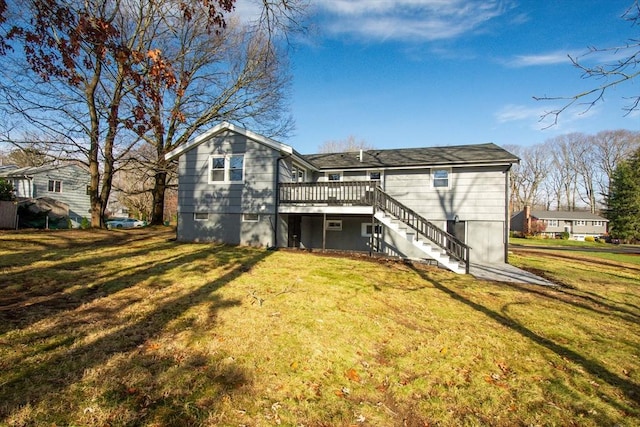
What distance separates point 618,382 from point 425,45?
1425cm

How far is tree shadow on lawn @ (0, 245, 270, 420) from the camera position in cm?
300

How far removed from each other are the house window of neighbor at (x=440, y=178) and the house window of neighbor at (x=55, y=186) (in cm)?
3169

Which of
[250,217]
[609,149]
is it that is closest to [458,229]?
[250,217]

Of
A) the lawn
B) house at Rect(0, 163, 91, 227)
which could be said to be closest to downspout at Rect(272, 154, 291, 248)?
the lawn

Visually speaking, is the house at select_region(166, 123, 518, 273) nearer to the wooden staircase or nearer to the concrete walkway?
the wooden staircase

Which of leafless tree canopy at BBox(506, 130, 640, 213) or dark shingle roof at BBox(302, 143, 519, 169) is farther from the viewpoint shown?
leafless tree canopy at BBox(506, 130, 640, 213)

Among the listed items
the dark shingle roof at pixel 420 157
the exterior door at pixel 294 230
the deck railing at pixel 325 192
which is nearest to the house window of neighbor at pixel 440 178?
the dark shingle roof at pixel 420 157

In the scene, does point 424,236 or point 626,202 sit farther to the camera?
point 626,202

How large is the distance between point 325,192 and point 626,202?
45439 mm

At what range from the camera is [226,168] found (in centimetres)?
1482

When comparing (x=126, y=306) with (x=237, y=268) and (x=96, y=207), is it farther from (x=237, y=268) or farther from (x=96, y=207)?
(x=96, y=207)

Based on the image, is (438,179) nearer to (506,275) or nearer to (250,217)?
(506,275)

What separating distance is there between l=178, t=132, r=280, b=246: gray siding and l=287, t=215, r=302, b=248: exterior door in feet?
5.02

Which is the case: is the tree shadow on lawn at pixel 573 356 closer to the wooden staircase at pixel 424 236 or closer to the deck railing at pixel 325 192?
the wooden staircase at pixel 424 236
